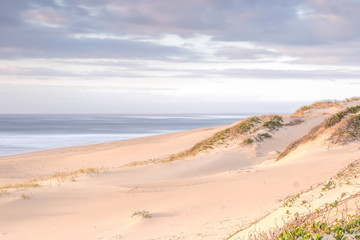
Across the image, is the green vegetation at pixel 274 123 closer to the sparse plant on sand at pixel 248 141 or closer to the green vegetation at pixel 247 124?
the green vegetation at pixel 247 124

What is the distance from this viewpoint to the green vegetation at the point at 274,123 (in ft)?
63.0

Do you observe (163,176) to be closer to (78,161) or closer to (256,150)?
(256,150)

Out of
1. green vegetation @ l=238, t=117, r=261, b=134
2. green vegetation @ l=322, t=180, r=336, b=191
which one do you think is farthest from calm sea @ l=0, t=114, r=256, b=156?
green vegetation @ l=322, t=180, r=336, b=191

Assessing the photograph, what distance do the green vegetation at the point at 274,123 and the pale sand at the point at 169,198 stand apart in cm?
277

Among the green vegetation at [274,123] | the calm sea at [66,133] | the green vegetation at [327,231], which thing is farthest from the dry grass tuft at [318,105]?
the calm sea at [66,133]

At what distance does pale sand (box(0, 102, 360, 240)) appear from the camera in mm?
7863

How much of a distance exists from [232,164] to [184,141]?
32.4 ft

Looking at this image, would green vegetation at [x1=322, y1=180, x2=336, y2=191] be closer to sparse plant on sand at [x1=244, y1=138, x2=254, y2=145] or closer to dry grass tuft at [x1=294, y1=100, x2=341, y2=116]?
sparse plant on sand at [x1=244, y1=138, x2=254, y2=145]

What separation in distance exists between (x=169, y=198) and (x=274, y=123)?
34.2 feet

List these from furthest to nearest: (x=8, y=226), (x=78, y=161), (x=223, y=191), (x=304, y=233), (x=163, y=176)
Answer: (x=78, y=161) → (x=163, y=176) → (x=223, y=191) → (x=8, y=226) → (x=304, y=233)

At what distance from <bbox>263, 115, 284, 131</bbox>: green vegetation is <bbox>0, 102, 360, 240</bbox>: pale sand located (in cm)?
277

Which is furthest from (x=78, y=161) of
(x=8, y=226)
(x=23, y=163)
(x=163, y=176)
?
(x=8, y=226)

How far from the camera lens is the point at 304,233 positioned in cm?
432

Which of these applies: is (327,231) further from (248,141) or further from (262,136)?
(262,136)
